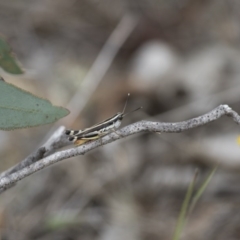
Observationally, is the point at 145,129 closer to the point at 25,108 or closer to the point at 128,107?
the point at 25,108

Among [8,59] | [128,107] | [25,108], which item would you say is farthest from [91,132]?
[128,107]

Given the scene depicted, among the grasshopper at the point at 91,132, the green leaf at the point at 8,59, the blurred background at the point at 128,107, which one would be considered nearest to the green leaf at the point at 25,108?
the grasshopper at the point at 91,132

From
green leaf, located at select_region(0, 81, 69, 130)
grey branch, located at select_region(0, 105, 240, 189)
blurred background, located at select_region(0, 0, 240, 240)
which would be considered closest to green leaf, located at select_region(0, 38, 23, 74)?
green leaf, located at select_region(0, 81, 69, 130)

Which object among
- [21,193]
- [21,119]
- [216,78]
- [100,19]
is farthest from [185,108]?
[21,119]

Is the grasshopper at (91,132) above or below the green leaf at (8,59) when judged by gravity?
below

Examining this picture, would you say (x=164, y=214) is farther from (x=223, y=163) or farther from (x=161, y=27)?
(x=161, y=27)

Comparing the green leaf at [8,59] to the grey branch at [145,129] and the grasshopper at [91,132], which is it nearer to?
the grasshopper at [91,132]
